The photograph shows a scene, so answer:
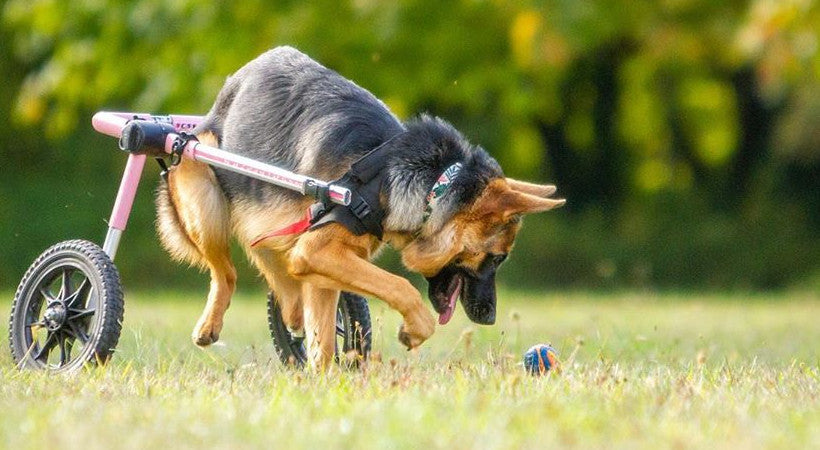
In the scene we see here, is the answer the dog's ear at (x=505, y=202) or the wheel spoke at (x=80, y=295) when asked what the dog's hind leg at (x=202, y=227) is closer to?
the wheel spoke at (x=80, y=295)

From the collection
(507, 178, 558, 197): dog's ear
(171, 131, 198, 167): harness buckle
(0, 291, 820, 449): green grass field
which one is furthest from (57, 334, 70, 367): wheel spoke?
(507, 178, 558, 197): dog's ear

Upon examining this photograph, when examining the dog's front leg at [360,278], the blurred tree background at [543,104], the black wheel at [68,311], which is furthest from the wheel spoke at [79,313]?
the blurred tree background at [543,104]

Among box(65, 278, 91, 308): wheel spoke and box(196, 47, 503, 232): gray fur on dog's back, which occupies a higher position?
box(196, 47, 503, 232): gray fur on dog's back

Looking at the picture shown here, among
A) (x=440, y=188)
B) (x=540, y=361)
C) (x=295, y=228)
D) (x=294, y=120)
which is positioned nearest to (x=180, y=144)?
(x=294, y=120)

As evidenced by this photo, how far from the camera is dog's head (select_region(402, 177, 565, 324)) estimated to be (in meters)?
6.07

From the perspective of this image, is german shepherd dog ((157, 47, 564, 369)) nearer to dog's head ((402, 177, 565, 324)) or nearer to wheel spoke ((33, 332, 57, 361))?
dog's head ((402, 177, 565, 324))

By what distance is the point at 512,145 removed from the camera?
61.1ft

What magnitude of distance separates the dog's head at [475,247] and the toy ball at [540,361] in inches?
13.8

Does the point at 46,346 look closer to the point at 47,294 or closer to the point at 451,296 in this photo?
the point at 47,294

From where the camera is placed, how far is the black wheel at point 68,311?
5809 mm

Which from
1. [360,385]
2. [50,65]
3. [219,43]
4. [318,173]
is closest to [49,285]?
[318,173]

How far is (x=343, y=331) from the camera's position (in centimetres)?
689

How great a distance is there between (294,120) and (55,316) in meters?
1.38

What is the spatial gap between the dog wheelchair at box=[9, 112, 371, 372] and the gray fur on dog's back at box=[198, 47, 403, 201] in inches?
11.5
